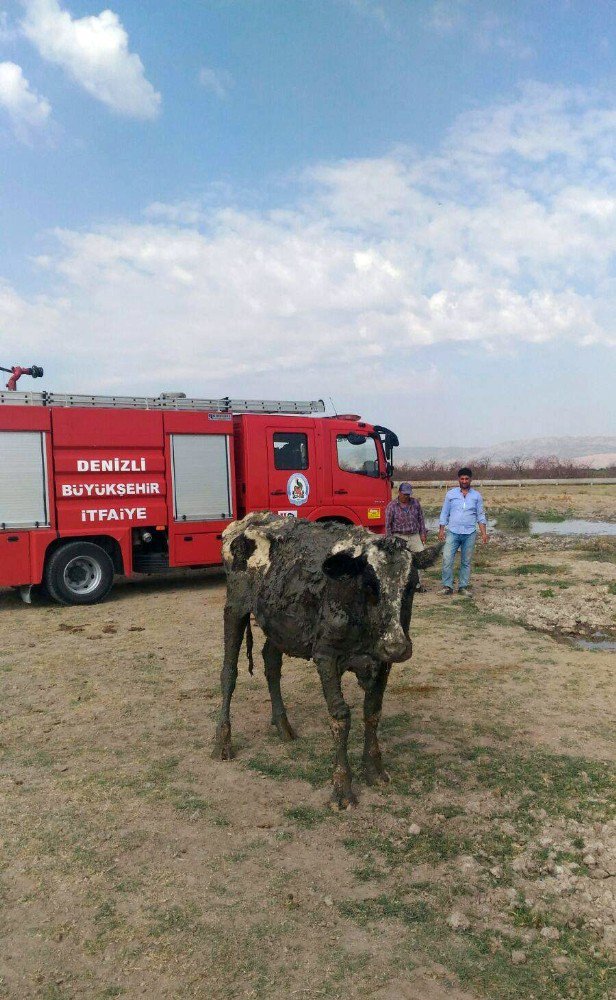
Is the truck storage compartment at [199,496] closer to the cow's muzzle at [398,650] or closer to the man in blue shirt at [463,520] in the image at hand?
the man in blue shirt at [463,520]

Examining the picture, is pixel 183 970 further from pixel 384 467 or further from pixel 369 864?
pixel 384 467

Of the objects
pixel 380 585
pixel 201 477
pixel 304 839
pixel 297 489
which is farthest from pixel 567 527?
pixel 304 839

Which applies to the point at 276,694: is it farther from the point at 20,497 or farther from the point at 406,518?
the point at 20,497

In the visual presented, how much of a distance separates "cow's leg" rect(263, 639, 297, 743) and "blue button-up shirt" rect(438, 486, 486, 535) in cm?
561

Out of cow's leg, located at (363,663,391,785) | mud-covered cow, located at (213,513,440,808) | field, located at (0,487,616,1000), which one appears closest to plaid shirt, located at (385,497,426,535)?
field, located at (0,487,616,1000)

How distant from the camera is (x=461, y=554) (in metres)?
10.2

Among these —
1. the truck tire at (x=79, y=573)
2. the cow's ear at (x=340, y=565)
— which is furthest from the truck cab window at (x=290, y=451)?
the cow's ear at (x=340, y=565)

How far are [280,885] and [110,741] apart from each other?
7.55 ft

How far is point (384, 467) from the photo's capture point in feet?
40.1

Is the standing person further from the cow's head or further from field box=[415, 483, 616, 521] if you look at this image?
field box=[415, 483, 616, 521]

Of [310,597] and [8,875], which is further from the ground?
[310,597]

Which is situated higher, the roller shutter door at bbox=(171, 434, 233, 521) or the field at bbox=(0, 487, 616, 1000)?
the roller shutter door at bbox=(171, 434, 233, 521)

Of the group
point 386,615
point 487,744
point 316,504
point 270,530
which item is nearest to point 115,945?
point 386,615

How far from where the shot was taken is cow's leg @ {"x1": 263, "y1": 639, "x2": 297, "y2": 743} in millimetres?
5094
